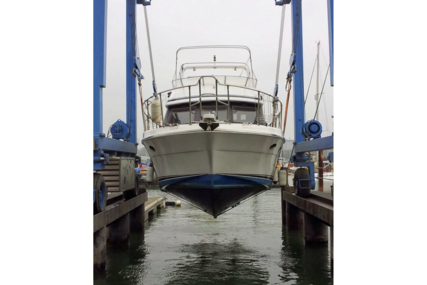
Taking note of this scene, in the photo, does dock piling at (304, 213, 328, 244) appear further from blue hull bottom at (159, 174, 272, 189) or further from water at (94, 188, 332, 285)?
blue hull bottom at (159, 174, 272, 189)

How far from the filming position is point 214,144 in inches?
283

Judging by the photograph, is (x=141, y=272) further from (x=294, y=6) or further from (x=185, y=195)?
(x=294, y=6)

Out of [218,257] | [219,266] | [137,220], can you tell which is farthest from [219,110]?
[137,220]

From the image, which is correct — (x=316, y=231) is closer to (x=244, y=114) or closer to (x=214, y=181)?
(x=244, y=114)

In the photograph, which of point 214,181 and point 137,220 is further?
point 137,220

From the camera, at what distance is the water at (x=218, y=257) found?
8.46 metres

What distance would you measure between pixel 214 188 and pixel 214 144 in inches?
37.1

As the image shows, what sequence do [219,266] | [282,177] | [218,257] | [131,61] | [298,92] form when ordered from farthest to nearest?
[131,61], [298,92], [282,177], [218,257], [219,266]

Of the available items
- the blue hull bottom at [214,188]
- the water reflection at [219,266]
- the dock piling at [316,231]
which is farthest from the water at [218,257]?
the blue hull bottom at [214,188]

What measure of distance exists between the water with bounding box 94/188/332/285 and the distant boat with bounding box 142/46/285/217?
161cm

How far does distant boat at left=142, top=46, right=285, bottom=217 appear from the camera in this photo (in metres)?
7.33

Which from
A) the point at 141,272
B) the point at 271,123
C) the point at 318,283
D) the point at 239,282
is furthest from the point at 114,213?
the point at 318,283

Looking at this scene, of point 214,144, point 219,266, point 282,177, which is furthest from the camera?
point 282,177

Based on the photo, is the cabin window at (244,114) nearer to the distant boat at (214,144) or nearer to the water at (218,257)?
the distant boat at (214,144)
